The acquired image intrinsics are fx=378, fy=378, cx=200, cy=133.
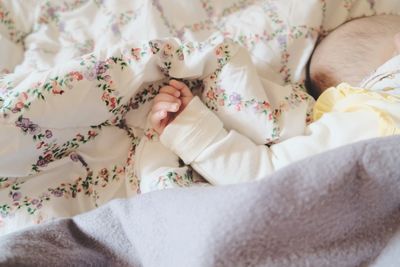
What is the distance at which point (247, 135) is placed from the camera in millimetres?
806

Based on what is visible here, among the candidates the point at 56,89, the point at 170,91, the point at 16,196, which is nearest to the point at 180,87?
the point at 170,91

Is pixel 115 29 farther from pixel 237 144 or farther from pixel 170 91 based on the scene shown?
pixel 237 144

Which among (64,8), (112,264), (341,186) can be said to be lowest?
(112,264)

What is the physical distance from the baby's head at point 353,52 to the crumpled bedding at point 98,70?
0.04 meters

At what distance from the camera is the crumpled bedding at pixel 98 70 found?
0.69 metres

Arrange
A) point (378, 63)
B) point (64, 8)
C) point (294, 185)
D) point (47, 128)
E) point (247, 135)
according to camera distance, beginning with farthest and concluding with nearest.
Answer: point (64, 8) < point (378, 63) < point (247, 135) < point (47, 128) < point (294, 185)

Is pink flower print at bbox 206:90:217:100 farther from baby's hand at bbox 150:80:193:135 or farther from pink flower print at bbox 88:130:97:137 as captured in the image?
pink flower print at bbox 88:130:97:137

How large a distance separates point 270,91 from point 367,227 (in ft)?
1.32

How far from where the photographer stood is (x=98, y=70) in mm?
712

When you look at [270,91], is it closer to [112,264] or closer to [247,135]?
[247,135]

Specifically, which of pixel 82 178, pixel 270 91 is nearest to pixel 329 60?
pixel 270 91

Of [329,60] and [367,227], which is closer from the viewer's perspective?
[367,227]

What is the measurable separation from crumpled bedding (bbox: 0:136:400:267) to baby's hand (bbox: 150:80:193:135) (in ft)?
0.81

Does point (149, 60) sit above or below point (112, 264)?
above
